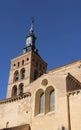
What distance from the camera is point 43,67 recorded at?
4788 cm

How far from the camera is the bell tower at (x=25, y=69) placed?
43125 millimetres

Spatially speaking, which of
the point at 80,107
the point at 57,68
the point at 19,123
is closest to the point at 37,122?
the point at 19,123

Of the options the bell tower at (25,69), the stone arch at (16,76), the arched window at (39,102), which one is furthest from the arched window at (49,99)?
the stone arch at (16,76)

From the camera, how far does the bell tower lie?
4312 centimetres

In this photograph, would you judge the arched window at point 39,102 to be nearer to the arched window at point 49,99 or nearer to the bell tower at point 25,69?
the arched window at point 49,99

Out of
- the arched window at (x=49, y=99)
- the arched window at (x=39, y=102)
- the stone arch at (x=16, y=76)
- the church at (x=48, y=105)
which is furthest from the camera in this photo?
the stone arch at (x=16, y=76)

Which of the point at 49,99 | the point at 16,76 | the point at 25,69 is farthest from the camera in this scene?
the point at 16,76

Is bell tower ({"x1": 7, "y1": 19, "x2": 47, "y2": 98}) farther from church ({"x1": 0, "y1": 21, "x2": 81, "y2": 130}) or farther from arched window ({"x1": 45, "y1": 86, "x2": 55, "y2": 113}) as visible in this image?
arched window ({"x1": 45, "y1": 86, "x2": 55, "y2": 113})

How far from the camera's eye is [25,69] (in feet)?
145

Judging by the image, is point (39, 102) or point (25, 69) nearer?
point (39, 102)

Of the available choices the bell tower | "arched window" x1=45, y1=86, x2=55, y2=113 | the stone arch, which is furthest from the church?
the stone arch

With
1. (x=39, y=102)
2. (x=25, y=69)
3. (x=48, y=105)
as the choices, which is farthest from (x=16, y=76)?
(x=48, y=105)

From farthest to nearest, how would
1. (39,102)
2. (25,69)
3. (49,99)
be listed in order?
1. (25,69)
2. (39,102)
3. (49,99)

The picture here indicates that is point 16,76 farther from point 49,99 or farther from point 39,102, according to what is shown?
point 49,99
